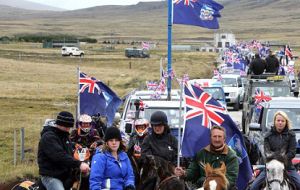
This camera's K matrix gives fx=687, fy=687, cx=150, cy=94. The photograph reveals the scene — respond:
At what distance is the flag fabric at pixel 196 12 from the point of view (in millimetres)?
20562

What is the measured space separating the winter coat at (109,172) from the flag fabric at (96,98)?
828 centimetres

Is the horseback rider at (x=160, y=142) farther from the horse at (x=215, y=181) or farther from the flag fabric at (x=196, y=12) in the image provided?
the flag fabric at (x=196, y=12)

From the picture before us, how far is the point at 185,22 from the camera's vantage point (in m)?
20.6

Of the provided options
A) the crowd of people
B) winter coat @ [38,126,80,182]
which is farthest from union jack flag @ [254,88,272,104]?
winter coat @ [38,126,80,182]

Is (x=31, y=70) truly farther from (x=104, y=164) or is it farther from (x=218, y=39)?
(x=218, y=39)

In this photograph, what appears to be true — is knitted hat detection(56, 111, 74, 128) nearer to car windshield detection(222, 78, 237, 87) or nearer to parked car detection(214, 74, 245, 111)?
parked car detection(214, 74, 245, 111)

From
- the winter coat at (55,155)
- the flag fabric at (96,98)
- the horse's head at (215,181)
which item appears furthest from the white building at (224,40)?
the horse's head at (215,181)

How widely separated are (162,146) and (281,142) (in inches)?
76.3

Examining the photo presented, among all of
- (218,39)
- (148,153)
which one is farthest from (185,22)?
(218,39)

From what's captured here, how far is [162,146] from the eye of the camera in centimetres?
973

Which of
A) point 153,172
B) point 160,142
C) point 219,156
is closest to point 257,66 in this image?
point 160,142

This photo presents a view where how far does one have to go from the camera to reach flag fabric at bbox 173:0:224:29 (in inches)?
810

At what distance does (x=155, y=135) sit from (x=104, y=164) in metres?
2.25

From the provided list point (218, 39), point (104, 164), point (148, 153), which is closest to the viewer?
point (104, 164)
